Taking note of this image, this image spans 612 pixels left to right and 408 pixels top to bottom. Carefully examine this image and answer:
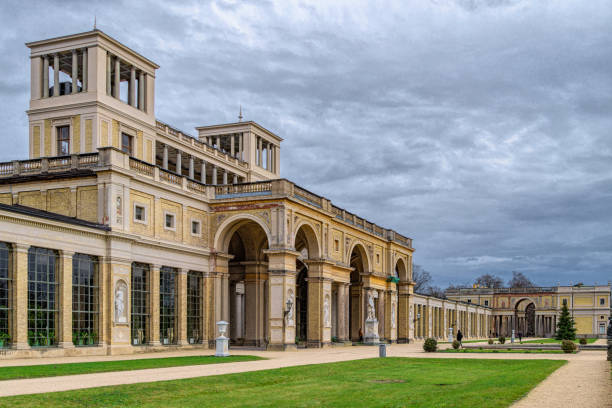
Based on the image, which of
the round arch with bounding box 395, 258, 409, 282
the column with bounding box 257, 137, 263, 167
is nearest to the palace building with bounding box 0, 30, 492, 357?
the column with bounding box 257, 137, 263, 167

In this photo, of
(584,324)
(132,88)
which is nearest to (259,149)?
(132,88)

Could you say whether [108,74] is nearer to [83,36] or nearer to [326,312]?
[83,36]

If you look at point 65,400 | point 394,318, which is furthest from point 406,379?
point 394,318

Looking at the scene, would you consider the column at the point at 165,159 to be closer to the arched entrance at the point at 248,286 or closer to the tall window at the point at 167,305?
the arched entrance at the point at 248,286

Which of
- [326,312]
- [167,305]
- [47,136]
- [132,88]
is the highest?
[132,88]

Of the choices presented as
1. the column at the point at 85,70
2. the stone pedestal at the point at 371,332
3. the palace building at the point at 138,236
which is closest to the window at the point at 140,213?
the palace building at the point at 138,236

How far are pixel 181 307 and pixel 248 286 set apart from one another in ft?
32.7

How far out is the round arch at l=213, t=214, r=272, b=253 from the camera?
48.8 meters

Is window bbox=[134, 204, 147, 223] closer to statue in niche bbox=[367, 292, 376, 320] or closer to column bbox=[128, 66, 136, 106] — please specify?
column bbox=[128, 66, 136, 106]

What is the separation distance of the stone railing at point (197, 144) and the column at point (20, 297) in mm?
25245

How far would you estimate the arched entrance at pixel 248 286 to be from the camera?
54.4 metres

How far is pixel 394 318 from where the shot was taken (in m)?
74.1

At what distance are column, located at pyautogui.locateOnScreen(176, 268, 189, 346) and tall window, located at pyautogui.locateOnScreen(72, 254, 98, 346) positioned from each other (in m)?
8.07

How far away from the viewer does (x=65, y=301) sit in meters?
36.1
